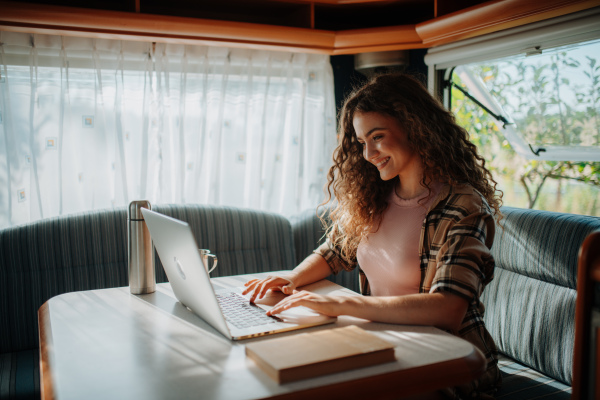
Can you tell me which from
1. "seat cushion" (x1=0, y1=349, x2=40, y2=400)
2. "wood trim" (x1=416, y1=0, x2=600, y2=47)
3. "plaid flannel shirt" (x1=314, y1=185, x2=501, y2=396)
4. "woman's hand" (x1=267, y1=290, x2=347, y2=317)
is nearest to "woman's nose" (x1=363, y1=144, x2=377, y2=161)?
"plaid flannel shirt" (x1=314, y1=185, x2=501, y2=396)

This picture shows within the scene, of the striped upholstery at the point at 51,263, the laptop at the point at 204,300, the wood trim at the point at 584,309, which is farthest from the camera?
the striped upholstery at the point at 51,263

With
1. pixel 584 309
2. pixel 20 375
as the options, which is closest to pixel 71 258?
pixel 20 375

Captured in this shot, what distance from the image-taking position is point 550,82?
267cm

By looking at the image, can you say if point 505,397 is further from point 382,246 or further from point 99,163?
point 99,163

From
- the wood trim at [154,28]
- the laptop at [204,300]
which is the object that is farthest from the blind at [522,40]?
the laptop at [204,300]

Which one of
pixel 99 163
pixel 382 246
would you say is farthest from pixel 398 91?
pixel 99 163

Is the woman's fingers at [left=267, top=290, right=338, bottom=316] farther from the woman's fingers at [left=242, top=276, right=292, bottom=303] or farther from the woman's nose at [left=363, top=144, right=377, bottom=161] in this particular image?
the woman's nose at [left=363, top=144, right=377, bottom=161]

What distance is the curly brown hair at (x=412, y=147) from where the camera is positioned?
1.64 meters

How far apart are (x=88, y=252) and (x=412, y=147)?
1432mm

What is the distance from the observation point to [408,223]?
164 cm

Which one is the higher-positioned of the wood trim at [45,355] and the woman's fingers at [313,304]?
the woman's fingers at [313,304]

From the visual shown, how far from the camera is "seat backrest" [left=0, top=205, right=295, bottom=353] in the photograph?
2107 mm

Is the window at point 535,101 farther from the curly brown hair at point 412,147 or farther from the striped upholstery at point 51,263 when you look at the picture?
the striped upholstery at point 51,263

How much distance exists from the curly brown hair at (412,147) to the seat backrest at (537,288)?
26 cm
